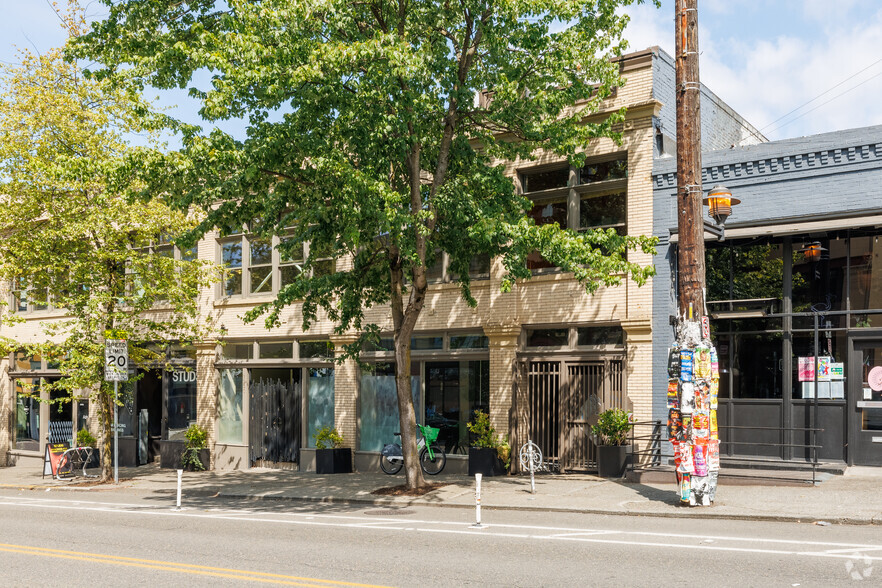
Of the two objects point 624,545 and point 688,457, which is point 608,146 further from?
point 624,545

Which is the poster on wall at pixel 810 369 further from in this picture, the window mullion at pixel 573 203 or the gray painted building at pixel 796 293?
the window mullion at pixel 573 203

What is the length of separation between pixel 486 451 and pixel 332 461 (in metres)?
4.36

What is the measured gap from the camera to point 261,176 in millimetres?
14930

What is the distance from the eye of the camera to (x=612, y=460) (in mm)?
16844

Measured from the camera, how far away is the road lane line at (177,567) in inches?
331

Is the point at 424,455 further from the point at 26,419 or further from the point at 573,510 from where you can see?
the point at 26,419

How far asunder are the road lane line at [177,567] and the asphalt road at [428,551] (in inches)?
0.7

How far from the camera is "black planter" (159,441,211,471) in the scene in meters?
23.6

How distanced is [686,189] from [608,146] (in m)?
5.16

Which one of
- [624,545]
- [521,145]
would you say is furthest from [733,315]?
→ [624,545]

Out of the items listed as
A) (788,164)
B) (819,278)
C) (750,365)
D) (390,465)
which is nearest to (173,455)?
(390,465)

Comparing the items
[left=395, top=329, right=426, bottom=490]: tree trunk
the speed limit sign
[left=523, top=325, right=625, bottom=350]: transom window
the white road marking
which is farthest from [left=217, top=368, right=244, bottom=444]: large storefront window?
[left=523, top=325, right=625, bottom=350]: transom window

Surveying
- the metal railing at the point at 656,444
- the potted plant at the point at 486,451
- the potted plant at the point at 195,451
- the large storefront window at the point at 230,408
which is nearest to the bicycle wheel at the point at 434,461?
the potted plant at the point at 486,451

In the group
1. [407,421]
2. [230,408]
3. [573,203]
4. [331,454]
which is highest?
[573,203]
